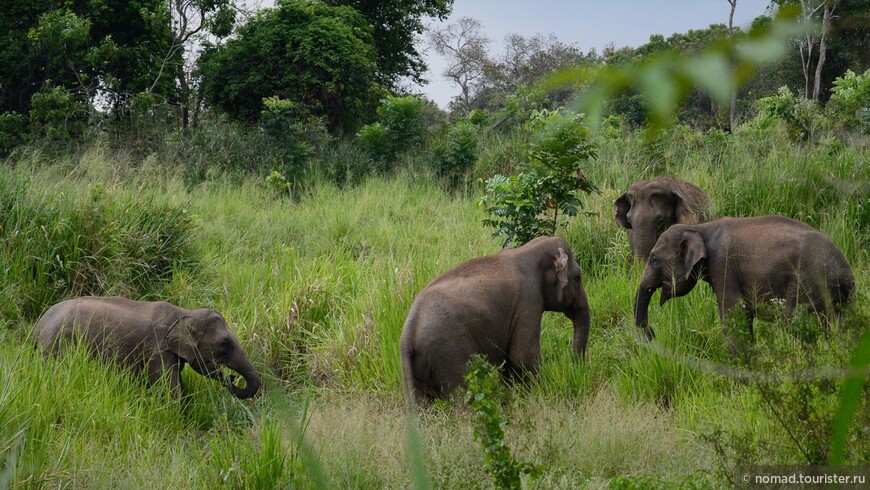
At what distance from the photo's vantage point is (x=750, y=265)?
599 cm

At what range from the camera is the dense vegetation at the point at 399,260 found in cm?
336

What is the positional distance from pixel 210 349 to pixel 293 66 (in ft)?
44.7

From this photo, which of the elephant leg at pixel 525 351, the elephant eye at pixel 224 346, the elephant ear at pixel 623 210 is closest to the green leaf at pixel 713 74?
the elephant leg at pixel 525 351

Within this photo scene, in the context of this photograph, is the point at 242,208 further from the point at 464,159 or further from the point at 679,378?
the point at 679,378

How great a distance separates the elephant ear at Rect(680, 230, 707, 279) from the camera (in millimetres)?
6168

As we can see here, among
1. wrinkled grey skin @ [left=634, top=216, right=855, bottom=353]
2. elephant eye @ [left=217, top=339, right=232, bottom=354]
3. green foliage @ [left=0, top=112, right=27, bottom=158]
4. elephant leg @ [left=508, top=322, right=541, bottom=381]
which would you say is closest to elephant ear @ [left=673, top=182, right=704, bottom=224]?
wrinkled grey skin @ [left=634, top=216, right=855, bottom=353]

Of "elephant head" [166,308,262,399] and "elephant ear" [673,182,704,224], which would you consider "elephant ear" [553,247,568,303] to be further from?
"elephant head" [166,308,262,399]

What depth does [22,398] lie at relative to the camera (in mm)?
5066

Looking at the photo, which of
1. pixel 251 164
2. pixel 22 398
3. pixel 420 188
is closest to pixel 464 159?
pixel 420 188

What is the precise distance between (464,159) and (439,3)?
10627 millimetres

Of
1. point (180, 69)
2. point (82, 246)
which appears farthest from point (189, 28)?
point (82, 246)

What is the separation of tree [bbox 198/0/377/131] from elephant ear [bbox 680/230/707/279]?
13.2m

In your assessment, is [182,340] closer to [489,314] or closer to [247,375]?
[247,375]

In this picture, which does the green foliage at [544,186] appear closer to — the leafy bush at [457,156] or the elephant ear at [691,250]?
the elephant ear at [691,250]
